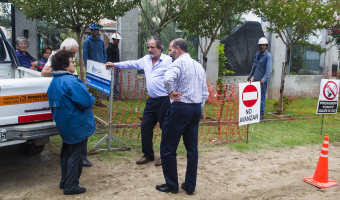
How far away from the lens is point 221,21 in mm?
8805

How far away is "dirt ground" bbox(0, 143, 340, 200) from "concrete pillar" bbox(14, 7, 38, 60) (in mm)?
5546

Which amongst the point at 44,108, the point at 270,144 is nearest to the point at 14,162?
the point at 44,108

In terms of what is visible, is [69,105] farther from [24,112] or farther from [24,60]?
[24,60]

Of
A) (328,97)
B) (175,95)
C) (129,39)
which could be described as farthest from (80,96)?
(129,39)

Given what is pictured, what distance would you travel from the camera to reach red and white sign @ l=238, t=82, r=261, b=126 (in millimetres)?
6109

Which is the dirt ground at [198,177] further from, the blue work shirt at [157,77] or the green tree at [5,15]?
the green tree at [5,15]

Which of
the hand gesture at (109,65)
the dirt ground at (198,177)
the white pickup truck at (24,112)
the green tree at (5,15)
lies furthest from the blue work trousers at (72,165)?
the green tree at (5,15)

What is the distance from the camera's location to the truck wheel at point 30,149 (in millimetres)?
5156

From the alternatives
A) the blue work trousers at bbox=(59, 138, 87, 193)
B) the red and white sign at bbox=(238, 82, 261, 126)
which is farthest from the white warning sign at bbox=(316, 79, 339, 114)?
the blue work trousers at bbox=(59, 138, 87, 193)

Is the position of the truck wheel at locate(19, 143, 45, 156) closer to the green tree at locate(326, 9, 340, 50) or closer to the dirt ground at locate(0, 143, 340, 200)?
the dirt ground at locate(0, 143, 340, 200)

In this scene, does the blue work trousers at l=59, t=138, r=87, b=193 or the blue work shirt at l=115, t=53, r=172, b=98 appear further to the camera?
the blue work shirt at l=115, t=53, r=172, b=98

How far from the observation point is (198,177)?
4.70 meters

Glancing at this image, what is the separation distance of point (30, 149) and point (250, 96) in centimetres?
425

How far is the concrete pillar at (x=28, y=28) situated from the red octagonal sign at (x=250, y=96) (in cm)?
738
